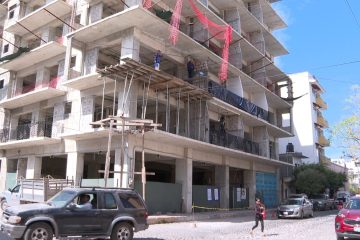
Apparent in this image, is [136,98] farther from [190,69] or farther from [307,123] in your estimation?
[307,123]

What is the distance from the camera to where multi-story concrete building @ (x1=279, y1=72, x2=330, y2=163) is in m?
54.8

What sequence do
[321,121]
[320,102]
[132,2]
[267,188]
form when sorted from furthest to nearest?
[320,102], [321,121], [267,188], [132,2]

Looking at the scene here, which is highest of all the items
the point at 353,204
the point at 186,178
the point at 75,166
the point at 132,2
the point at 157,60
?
the point at 132,2

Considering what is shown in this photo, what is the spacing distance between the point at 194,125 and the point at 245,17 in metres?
14.3

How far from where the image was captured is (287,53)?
4481 cm

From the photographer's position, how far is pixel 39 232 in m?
10.6

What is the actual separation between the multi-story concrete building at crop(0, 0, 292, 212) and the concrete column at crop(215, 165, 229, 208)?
8cm

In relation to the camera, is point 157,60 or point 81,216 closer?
point 81,216

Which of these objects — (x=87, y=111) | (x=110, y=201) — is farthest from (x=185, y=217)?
(x=110, y=201)

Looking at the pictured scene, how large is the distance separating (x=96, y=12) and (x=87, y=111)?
7.09 metres

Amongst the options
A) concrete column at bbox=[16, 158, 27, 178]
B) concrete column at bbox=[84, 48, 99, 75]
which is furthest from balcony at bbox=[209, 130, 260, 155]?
concrete column at bbox=[16, 158, 27, 178]

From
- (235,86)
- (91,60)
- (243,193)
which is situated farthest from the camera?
(243,193)

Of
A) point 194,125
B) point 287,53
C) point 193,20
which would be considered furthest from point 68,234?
point 287,53

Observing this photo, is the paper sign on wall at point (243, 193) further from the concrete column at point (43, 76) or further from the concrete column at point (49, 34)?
the concrete column at point (49, 34)
